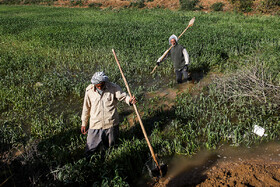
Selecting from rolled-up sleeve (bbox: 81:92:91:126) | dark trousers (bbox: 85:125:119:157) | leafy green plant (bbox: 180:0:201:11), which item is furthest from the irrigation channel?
leafy green plant (bbox: 180:0:201:11)

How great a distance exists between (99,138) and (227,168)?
2120mm

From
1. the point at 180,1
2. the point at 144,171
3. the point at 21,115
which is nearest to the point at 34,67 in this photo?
the point at 21,115

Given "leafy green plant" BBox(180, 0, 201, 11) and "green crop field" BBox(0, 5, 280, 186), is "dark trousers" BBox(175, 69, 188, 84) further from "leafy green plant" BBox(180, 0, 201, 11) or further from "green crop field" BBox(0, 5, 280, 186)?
"leafy green plant" BBox(180, 0, 201, 11)

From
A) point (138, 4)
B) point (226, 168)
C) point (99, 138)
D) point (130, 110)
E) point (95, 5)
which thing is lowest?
point (226, 168)

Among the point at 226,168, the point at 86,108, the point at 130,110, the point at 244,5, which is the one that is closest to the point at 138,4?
the point at 244,5

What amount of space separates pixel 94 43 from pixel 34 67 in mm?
3436

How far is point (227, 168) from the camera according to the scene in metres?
3.15

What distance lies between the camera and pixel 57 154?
11.3 ft

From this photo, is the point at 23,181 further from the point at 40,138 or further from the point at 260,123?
the point at 260,123

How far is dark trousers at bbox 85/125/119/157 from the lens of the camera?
3.34 metres

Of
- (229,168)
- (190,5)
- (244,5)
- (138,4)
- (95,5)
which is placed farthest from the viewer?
(95,5)

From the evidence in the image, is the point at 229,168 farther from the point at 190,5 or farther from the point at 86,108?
the point at 190,5

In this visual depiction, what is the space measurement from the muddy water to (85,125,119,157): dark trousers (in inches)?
36.3

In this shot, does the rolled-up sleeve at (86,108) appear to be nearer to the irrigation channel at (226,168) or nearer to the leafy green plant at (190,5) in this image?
the irrigation channel at (226,168)
